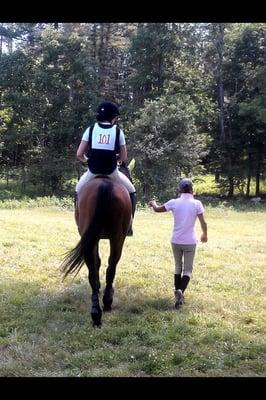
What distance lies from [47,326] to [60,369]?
113 centimetres

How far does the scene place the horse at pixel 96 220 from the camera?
17.3 feet

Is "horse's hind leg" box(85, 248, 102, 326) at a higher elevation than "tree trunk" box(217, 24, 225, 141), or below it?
below

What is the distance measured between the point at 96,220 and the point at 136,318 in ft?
4.04

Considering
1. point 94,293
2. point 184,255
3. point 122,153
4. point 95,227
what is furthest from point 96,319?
point 122,153

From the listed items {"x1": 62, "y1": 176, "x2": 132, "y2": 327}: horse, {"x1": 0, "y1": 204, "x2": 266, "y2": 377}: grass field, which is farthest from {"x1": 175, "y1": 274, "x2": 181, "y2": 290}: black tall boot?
{"x1": 62, "y1": 176, "x2": 132, "y2": 327}: horse

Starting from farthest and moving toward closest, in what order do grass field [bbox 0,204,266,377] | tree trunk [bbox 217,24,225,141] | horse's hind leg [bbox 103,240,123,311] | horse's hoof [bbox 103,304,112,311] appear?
tree trunk [bbox 217,24,225,141] < horse's hoof [bbox 103,304,112,311] < horse's hind leg [bbox 103,240,123,311] < grass field [bbox 0,204,266,377]

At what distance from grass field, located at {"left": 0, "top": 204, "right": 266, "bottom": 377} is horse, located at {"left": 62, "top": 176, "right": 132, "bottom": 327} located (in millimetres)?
567

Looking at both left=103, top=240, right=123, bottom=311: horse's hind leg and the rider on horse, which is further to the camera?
left=103, top=240, right=123, bottom=311: horse's hind leg

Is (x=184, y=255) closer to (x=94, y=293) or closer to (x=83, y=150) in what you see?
(x=94, y=293)

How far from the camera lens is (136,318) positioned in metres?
5.50

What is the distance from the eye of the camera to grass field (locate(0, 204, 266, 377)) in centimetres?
427

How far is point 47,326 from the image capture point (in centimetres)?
526

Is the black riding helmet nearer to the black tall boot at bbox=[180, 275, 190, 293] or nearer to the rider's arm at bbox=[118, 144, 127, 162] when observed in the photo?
the rider's arm at bbox=[118, 144, 127, 162]
